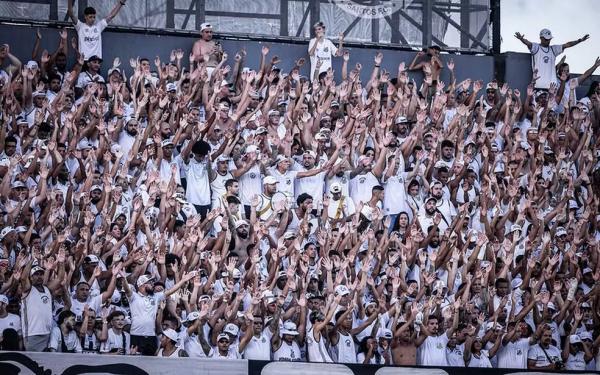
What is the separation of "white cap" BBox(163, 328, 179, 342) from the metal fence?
698cm

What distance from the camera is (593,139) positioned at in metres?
28.0

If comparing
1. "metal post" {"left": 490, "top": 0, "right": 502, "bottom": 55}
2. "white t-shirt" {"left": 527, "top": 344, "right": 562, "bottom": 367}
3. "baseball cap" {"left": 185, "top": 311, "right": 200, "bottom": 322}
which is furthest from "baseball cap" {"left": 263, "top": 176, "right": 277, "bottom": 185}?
"metal post" {"left": 490, "top": 0, "right": 502, "bottom": 55}

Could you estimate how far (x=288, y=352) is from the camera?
23.1 metres

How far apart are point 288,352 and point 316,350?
0.40 meters

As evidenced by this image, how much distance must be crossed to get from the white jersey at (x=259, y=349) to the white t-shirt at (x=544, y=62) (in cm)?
840

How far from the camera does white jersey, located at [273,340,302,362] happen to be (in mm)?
23078

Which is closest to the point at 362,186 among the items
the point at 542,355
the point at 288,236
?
the point at 288,236

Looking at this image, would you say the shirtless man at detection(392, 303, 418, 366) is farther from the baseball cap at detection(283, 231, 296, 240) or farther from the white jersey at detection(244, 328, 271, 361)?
the baseball cap at detection(283, 231, 296, 240)

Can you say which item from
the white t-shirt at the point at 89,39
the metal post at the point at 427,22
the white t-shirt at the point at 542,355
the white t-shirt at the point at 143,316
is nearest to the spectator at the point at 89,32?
the white t-shirt at the point at 89,39

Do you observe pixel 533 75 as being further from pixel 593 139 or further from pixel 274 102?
pixel 274 102

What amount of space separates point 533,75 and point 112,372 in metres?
11.5

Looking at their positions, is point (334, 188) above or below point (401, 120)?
below

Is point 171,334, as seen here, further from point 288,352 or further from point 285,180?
point 285,180

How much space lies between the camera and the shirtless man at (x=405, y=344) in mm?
23516
